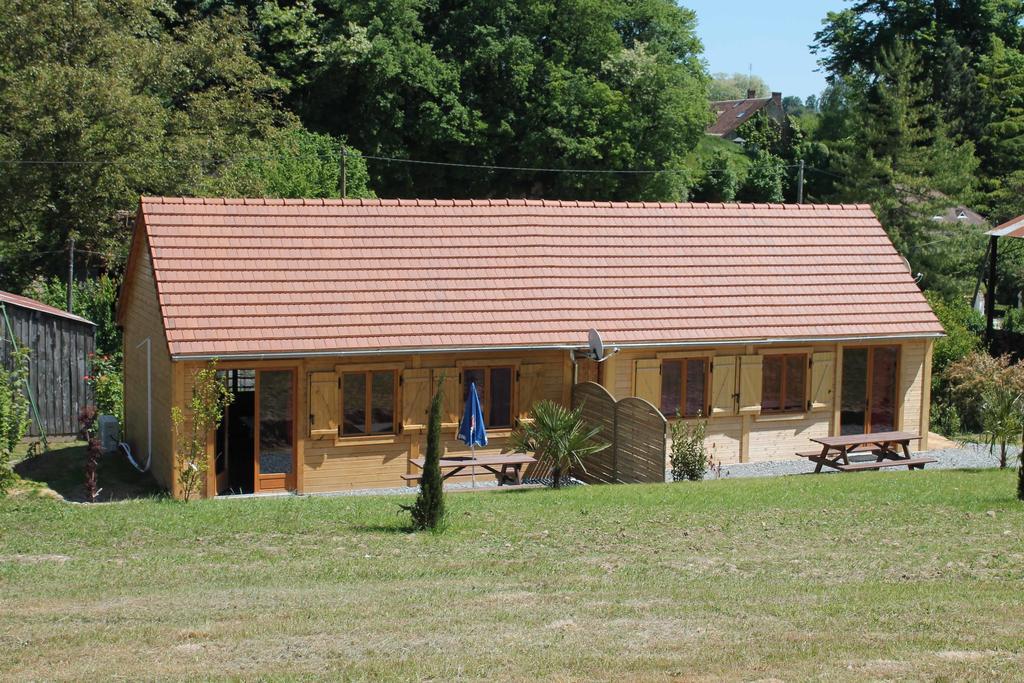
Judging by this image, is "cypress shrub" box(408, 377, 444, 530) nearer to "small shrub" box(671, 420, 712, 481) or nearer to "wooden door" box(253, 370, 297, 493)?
"wooden door" box(253, 370, 297, 493)

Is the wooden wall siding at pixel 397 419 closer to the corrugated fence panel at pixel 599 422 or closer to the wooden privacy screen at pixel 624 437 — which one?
the corrugated fence panel at pixel 599 422

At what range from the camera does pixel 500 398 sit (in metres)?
20.9

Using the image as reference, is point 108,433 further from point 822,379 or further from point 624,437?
point 822,379

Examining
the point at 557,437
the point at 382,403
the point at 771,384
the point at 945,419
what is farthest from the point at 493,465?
the point at 945,419

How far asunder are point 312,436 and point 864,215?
13.4 m

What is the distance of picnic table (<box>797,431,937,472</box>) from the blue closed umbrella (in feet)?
19.8

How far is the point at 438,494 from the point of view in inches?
570

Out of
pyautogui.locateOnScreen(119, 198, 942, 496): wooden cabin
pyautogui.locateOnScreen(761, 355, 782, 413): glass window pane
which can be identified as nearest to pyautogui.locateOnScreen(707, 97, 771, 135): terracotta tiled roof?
pyautogui.locateOnScreen(119, 198, 942, 496): wooden cabin

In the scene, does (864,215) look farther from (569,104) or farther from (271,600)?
(569,104)

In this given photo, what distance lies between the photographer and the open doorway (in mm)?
19234

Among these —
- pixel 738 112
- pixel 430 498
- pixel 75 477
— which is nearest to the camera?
pixel 430 498

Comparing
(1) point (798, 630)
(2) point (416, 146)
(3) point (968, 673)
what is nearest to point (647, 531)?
(1) point (798, 630)

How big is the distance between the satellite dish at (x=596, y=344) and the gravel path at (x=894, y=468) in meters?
3.16

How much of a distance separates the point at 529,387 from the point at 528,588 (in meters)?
9.66
